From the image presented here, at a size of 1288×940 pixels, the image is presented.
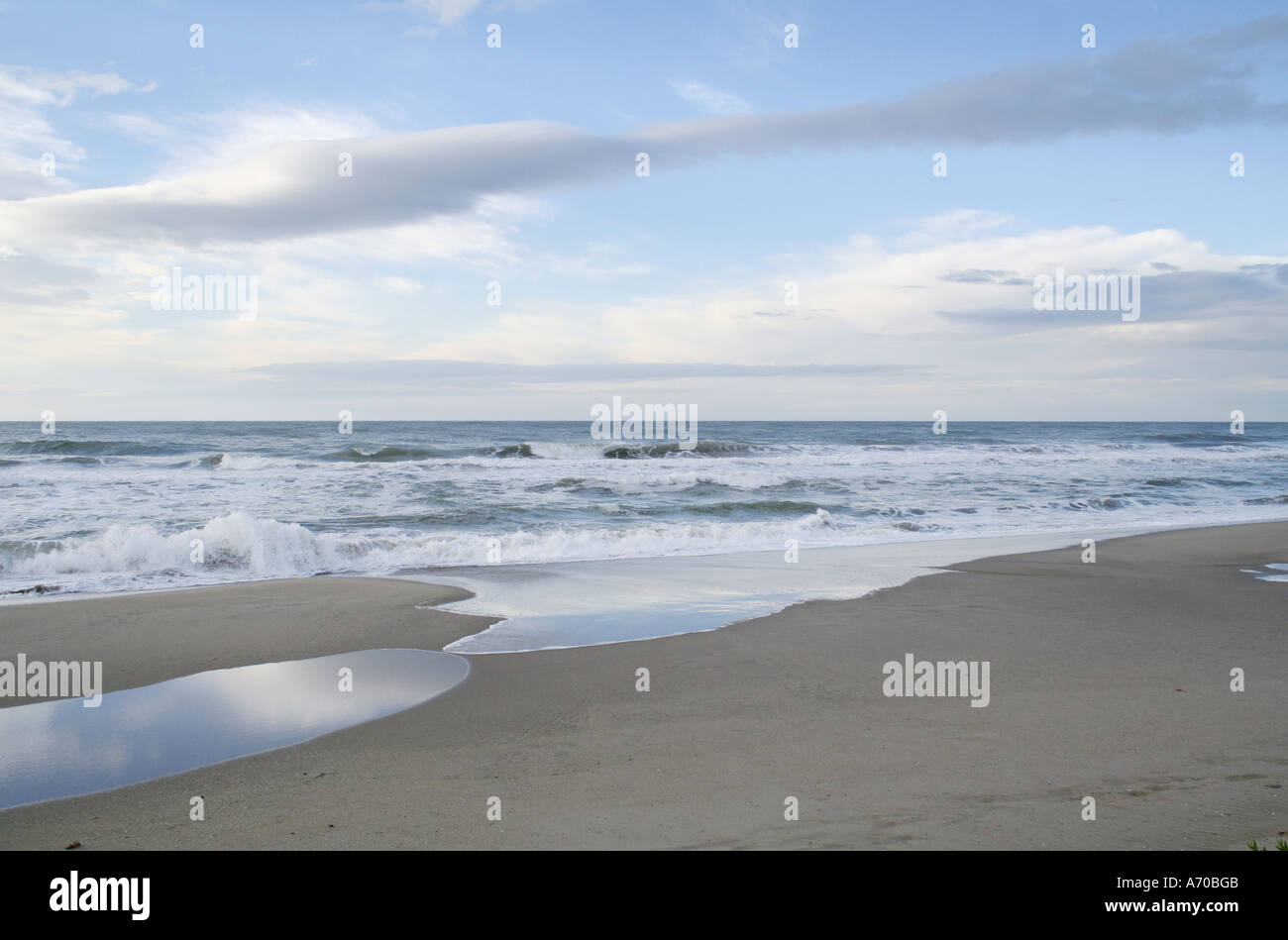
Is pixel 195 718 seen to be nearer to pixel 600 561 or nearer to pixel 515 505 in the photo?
pixel 600 561

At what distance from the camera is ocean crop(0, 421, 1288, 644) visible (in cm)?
1195

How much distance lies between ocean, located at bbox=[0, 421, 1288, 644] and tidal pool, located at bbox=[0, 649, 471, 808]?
4.97 meters

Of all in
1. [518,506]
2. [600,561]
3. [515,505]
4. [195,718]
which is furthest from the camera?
[515,505]

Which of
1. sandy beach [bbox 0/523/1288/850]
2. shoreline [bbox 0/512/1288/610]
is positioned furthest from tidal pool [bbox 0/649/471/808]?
shoreline [bbox 0/512/1288/610]

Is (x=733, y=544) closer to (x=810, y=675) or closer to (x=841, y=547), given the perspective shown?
(x=841, y=547)

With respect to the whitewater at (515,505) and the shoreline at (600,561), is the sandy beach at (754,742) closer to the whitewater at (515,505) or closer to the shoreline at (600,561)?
the shoreline at (600,561)

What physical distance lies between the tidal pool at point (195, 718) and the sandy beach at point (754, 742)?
238mm

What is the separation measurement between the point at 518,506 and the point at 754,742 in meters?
15.1

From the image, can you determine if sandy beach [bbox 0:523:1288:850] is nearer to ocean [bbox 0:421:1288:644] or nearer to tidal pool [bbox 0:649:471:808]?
tidal pool [bbox 0:649:471:808]

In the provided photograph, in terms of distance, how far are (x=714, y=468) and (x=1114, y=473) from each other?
1486 cm

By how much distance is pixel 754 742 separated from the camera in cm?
454

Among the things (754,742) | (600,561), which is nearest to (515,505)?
(600,561)

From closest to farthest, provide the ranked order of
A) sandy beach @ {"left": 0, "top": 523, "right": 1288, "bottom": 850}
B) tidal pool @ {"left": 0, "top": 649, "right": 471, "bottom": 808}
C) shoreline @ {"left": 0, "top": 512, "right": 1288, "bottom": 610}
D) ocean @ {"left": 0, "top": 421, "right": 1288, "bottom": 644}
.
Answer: sandy beach @ {"left": 0, "top": 523, "right": 1288, "bottom": 850} < tidal pool @ {"left": 0, "top": 649, "right": 471, "bottom": 808} < shoreline @ {"left": 0, "top": 512, "right": 1288, "bottom": 610} < ocean @ {"left": 0, "top": 421, "right": 1288, "bottom": 644}

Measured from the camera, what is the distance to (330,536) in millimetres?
13180
